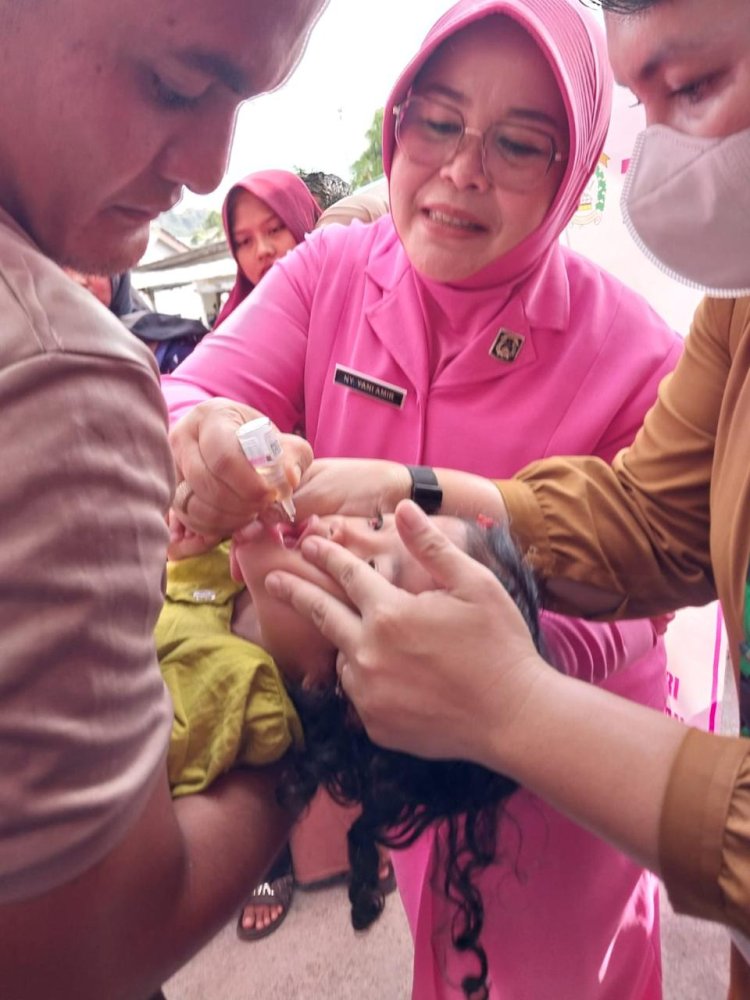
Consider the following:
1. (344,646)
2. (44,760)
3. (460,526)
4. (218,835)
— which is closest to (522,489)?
(460,526)

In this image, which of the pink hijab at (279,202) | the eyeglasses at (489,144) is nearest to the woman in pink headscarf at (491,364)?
the eyeglasses at (489,144)

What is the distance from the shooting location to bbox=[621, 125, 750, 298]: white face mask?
0.81 m

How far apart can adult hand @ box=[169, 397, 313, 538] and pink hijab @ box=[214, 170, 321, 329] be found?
4.69 feet

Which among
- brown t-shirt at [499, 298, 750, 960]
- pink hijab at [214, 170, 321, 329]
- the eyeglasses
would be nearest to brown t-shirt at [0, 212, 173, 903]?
brown t-shirt at [499, 298, 750, 960]

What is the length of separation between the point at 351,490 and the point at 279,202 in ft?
5.51

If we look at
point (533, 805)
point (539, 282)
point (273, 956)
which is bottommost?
point (273, 956)

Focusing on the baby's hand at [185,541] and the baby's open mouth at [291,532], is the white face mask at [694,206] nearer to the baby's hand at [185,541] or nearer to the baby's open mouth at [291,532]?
the baby's open mouth at [291,532]

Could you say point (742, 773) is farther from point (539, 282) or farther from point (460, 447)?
point (539, 282)

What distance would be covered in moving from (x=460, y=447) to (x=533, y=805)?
63 cm

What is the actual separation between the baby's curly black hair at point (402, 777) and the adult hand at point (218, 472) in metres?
0.27

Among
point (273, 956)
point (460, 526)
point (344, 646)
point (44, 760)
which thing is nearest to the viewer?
point (44, 760)

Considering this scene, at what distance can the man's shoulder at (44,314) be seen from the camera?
416 millimetres

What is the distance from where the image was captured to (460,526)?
1.01 meters

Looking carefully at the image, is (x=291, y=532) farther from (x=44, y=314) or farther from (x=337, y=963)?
(x=337, y=963)
